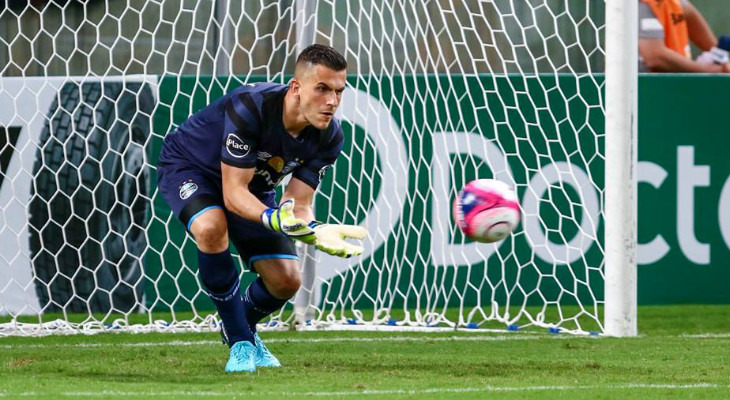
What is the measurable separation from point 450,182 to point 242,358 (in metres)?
3.22

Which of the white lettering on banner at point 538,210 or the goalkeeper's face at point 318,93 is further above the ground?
the goalkeeper's face at point 318,93

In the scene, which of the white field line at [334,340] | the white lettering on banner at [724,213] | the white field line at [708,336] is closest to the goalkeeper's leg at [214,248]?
the white field line at [334,340]

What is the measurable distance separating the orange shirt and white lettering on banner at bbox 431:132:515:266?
7.05ft

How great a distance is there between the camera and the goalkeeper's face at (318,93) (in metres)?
5.45

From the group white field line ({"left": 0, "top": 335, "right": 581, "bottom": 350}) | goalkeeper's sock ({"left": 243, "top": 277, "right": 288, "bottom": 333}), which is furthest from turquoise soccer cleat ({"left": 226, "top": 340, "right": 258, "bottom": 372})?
white field line ({"left": 0, "top": 335, "right": 581, "bottom": 350})

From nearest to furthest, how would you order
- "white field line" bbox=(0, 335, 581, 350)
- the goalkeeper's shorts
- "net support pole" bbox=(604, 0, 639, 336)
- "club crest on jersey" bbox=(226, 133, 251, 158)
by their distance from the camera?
1. "club crest on jersey" bbox=(226, 133, 251, 158)
2. the goalkeeper's shorts
3. "white field line" bbox=(0, 335, 581, 350)
4. "net support pole" bbox=(604, 0, 639, 336)

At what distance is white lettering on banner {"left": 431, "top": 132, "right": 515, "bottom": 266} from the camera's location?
848 centimetres

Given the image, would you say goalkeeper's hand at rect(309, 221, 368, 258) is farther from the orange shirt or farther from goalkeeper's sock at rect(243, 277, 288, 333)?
the orange shirt

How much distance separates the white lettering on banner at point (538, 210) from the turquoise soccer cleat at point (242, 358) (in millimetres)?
3246

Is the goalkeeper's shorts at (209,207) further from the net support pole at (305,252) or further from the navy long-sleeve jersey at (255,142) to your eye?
the net support pole at (305,252)

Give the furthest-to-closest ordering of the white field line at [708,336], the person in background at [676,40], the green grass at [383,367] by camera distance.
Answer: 1. the person in background at [676,40]
2. the white field line at [708,336]
3. the green grass at [383,367]

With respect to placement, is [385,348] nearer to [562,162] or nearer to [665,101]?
[562,162]

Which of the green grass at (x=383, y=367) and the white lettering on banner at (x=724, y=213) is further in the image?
the white lettering on banner at (x=724, y=213)

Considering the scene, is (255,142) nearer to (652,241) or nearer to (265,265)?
(265,265)
